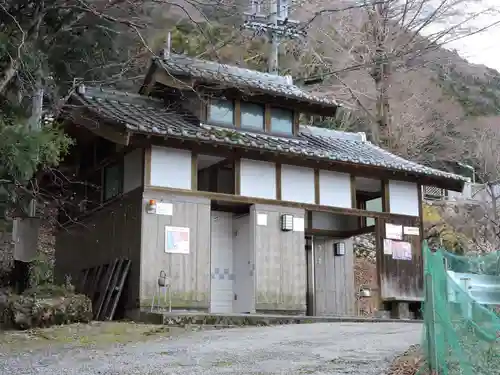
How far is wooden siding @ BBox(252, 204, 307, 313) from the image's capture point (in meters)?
13.4

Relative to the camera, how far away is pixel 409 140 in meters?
28.6

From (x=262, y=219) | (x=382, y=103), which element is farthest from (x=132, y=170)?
(x=382, y=103)

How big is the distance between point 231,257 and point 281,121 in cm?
348

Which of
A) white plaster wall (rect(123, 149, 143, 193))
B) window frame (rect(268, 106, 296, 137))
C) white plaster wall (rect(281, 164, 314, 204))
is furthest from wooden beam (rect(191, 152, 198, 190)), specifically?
window frame (rect(268, 106, 296, 137))

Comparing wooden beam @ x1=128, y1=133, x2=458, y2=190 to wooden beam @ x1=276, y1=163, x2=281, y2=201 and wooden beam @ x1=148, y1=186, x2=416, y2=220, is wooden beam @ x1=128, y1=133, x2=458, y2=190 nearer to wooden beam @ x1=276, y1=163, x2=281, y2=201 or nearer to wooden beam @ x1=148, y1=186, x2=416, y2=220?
wooden beam @ x1=276, y1=163, x2=281, y2=201

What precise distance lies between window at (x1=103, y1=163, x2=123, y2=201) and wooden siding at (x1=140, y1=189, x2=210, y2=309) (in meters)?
1.78

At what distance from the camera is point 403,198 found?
15758 mm

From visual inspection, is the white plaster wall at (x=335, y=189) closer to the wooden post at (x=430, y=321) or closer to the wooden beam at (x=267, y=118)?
the wooden beam at (x=267, y=118)

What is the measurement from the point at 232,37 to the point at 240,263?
487 cm

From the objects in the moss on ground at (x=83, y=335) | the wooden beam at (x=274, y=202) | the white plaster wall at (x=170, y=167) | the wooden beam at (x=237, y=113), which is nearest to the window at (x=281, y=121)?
the wooden beam at (x=237, y=113)

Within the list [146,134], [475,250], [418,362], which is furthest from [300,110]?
[475,250]

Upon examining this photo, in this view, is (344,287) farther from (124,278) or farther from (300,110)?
(124,278)

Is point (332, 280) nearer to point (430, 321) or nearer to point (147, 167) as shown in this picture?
point (147, 167)

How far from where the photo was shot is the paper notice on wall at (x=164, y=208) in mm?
12562
